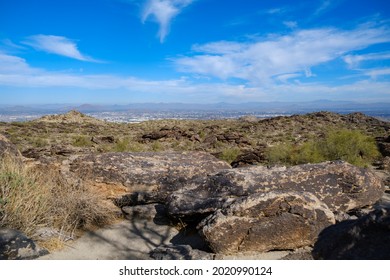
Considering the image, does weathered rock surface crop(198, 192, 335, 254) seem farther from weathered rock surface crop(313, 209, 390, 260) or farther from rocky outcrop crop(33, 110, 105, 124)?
rocky outcrop crop(33, 110, 105, 124)

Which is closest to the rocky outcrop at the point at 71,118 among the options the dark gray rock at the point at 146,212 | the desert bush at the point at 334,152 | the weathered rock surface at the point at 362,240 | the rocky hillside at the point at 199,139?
the rocky hillside at the point at 199,139

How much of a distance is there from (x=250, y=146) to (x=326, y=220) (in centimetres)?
1870

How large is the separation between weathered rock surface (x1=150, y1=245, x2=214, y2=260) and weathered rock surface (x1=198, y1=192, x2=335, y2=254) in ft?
0.75

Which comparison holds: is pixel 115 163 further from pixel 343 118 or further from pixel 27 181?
pixel 343 118

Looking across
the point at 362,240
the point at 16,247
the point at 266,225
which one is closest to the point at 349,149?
the point at 266,225

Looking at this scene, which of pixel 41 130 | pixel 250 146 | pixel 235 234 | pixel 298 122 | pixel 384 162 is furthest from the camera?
pixel 298 122

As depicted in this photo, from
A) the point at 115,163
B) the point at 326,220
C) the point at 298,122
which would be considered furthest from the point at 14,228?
the point at 298,122

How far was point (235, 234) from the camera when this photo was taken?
5.50 meters

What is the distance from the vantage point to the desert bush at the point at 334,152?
1482cm

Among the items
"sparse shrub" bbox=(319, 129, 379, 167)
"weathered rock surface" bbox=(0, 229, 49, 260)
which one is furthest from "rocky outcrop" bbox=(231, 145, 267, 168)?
"weathered rock surface" bbox=(0, 229, 49, 260)

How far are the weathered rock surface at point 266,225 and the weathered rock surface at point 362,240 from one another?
0.65m

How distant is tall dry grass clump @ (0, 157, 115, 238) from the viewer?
579 cm

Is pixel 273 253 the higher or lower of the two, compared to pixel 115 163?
lower

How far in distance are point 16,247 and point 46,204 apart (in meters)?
1.47
